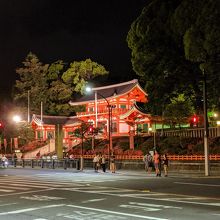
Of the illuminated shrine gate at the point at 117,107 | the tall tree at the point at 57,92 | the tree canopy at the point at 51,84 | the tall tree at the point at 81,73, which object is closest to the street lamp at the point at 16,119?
the tree canopy at the point at 51,84

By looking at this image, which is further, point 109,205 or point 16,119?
point 16,119

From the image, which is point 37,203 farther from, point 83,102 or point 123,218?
point 83,102

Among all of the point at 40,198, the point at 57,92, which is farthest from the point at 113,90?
the point at 40,198

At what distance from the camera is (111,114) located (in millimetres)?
60938

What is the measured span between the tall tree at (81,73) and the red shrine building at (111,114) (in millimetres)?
6170

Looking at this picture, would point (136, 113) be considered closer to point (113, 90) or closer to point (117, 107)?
point (117, 107)

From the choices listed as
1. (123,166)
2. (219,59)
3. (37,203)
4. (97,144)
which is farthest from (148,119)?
(37,203)

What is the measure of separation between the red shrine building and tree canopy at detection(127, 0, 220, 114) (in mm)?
23022

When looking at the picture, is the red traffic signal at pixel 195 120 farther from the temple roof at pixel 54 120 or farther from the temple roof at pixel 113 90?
the temple roof at pixel 54 120

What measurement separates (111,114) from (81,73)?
2005 centimetres

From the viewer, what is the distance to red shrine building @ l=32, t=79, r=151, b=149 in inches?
2363

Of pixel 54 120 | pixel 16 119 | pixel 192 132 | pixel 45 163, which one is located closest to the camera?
pixel 192 132

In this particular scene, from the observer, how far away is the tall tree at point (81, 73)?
78188 millimetres

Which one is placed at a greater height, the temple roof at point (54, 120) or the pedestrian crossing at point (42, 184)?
the temple roof at point (54, 120)
